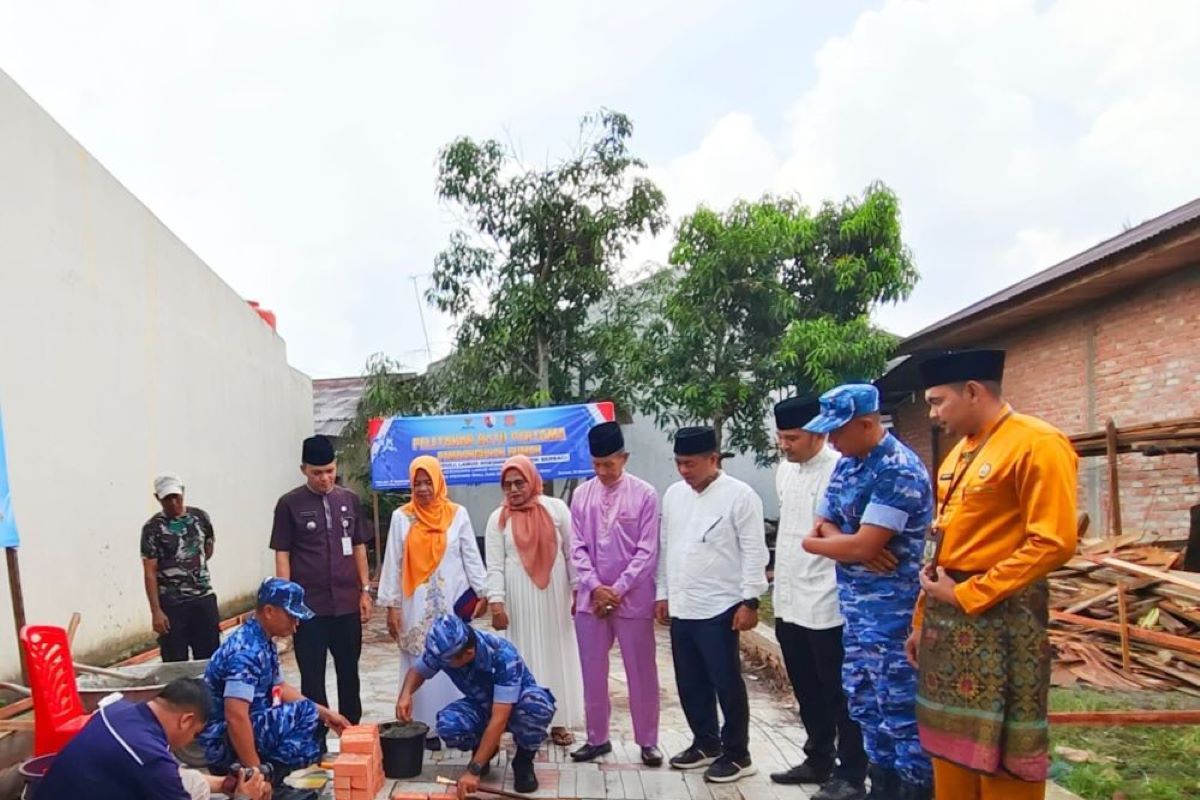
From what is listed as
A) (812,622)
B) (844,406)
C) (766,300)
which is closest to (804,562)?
(812,622)

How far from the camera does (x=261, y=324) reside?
37.8 ft

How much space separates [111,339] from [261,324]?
478cm

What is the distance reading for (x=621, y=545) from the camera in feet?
14.5

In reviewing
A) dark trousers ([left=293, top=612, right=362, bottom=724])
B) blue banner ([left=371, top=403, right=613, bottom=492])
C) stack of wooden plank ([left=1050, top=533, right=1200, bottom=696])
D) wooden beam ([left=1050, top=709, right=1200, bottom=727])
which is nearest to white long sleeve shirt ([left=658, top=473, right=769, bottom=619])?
wooden beam ([left=1050, top=709, right=1200, bottom=727])

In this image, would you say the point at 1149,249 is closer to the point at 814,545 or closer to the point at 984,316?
the point at 984,316

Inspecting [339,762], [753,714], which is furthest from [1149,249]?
[339,762]

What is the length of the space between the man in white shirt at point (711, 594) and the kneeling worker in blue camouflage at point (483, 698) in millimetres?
748

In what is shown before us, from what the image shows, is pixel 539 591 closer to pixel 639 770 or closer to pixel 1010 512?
pixel 639 770

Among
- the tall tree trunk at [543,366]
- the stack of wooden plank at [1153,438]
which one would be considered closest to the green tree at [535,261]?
the tall tree trunk at [543,366]

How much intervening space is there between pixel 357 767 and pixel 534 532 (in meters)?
1.56

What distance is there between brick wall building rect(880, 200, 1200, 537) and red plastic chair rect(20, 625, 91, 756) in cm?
760

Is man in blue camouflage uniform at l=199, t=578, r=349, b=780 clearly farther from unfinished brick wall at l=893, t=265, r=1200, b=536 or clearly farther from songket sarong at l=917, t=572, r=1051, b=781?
unfinished brick wall at l=893, t=265, r=1200, b=536

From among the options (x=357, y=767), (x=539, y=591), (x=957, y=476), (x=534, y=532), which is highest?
(x=957, y=476)

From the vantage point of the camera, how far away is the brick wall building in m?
7.36
